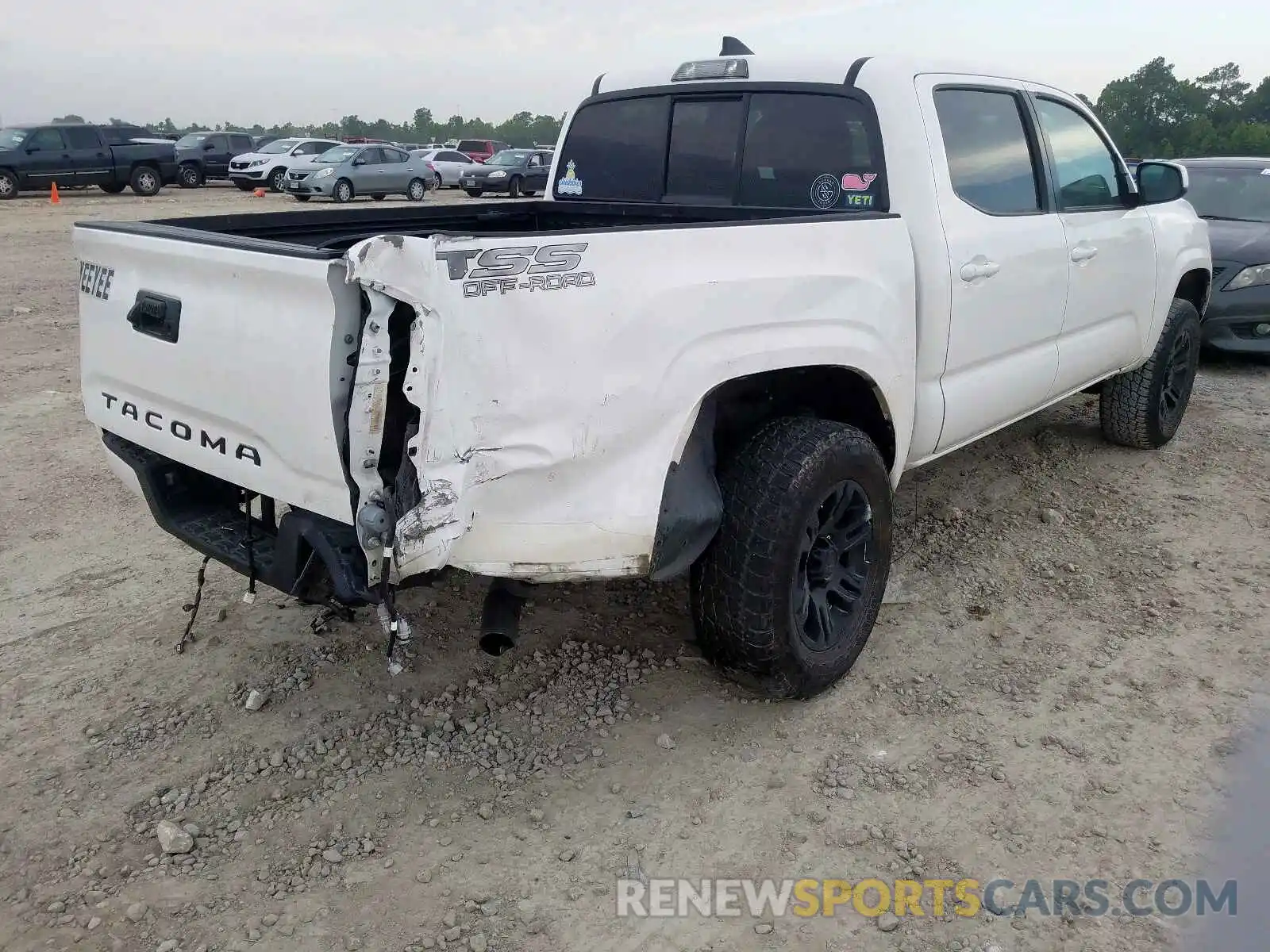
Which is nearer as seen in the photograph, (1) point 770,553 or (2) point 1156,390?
(1) point 770,553

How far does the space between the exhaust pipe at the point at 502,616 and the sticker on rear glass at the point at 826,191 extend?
1851 mm

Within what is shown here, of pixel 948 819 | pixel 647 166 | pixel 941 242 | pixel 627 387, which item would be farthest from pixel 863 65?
pixel 948 819

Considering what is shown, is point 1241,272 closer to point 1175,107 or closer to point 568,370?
point 568,370

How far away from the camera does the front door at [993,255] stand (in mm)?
3537

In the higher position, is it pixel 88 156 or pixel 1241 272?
pixel 88 156

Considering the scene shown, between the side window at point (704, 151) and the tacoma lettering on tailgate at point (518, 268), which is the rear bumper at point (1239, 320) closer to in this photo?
the side window at point (704, 151)

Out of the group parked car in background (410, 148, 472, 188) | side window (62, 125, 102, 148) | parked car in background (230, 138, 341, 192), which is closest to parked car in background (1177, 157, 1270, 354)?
parked car in background (230, 138, 341, 192)

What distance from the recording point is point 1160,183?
186 inches

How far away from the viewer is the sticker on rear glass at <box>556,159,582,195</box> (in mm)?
4504

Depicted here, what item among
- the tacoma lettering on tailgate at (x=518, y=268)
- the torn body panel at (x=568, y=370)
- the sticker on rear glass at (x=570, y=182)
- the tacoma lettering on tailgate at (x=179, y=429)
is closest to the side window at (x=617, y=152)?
the sticker on rear glass at (x=570, y=182)

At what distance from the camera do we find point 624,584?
407 cm

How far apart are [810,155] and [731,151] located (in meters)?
0.37

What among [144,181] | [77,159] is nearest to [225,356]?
[77,159]

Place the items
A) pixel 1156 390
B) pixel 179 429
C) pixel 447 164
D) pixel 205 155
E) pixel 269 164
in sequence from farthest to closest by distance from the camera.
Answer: pixel 447 164
pixel 205 155
pixel 269 164
pixel 1156 390
pixel 179 429
